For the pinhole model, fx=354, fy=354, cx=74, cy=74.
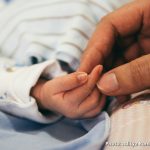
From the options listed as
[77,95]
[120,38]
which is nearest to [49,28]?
[120,38]

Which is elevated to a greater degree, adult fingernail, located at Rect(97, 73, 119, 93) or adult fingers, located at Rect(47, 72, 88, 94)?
adult fingers, located at Rect(47, 72, 88, 94)

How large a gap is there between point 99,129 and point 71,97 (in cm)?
8

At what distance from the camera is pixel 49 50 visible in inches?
32.1

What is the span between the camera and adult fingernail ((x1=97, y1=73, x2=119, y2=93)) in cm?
57

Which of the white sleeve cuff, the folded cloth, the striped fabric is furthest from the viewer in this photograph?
the striped fabric

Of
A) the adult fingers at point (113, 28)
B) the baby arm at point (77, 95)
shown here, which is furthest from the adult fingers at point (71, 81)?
the adult fingers at point (113, 28)

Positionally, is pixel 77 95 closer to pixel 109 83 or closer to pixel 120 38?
pixel 109 83

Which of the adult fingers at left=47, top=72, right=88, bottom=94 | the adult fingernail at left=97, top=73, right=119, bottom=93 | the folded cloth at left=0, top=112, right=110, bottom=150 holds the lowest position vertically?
the folded cloth at left=0, top=112, right=110, bottom=150

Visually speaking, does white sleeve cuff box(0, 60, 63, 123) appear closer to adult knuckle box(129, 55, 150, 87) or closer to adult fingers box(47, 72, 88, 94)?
adult fingers box(47, 72, 88, 94)

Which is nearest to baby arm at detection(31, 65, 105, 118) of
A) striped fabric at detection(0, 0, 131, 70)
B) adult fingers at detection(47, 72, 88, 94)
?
adult fingers at detection(47, 72, 88, 94)

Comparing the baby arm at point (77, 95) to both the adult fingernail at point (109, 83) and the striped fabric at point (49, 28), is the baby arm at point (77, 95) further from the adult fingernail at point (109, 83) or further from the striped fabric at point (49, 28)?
the striped fabric at point (49, 28)

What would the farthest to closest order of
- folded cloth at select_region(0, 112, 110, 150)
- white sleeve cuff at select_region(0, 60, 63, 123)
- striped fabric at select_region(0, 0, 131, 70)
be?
striped fabric at select_region(0, 0, 131, 70) → white sleeve cuff at select_region(0, 60, 63, 123) → folded cloth at select_region(0, 112, 110, 150)

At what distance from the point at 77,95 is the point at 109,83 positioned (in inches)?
2.2

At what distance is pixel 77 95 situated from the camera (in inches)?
22.9
